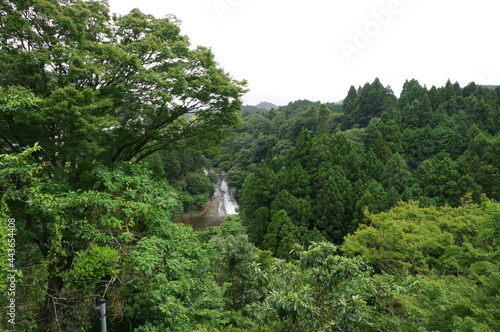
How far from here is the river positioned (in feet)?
93.2

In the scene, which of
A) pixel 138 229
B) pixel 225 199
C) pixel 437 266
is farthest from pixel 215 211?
pixel 138 229

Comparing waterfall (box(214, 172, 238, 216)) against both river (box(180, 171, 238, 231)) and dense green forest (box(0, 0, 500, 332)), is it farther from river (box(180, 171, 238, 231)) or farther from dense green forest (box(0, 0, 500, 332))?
dense green forest (box(0, 0, 500, 332))

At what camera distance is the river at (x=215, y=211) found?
93.2ft

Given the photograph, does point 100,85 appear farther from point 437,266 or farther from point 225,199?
point 225,199

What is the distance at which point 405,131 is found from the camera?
2869 cm

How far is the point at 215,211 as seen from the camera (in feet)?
107

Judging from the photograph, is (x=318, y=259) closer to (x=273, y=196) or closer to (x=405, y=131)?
(x=273, y=196)

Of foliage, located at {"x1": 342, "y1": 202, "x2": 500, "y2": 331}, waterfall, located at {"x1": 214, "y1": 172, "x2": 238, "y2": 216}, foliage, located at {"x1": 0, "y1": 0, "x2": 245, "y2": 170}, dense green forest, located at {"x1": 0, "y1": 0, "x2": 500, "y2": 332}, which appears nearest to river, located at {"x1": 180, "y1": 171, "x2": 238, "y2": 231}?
waterfall, located at {"x1": 214, "y1": 172, "x2": 238, "y2": 216}

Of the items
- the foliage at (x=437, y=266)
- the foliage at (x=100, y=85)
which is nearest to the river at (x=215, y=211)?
the foliage at (x=437, y=266)

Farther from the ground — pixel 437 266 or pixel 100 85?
pixel 100 85

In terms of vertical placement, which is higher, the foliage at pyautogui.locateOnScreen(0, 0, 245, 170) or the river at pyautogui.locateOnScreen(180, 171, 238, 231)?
the foliage at pyautogui.locateOnScreen(0, 0, 245, 170)

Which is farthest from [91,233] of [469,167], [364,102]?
[364,102]

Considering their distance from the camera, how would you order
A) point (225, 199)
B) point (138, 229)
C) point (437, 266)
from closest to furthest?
1. point (138, 229)
2. point (437, 266)
3. point (225, 199)

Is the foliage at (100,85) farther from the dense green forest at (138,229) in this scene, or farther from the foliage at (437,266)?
the foliage at (437,266)
